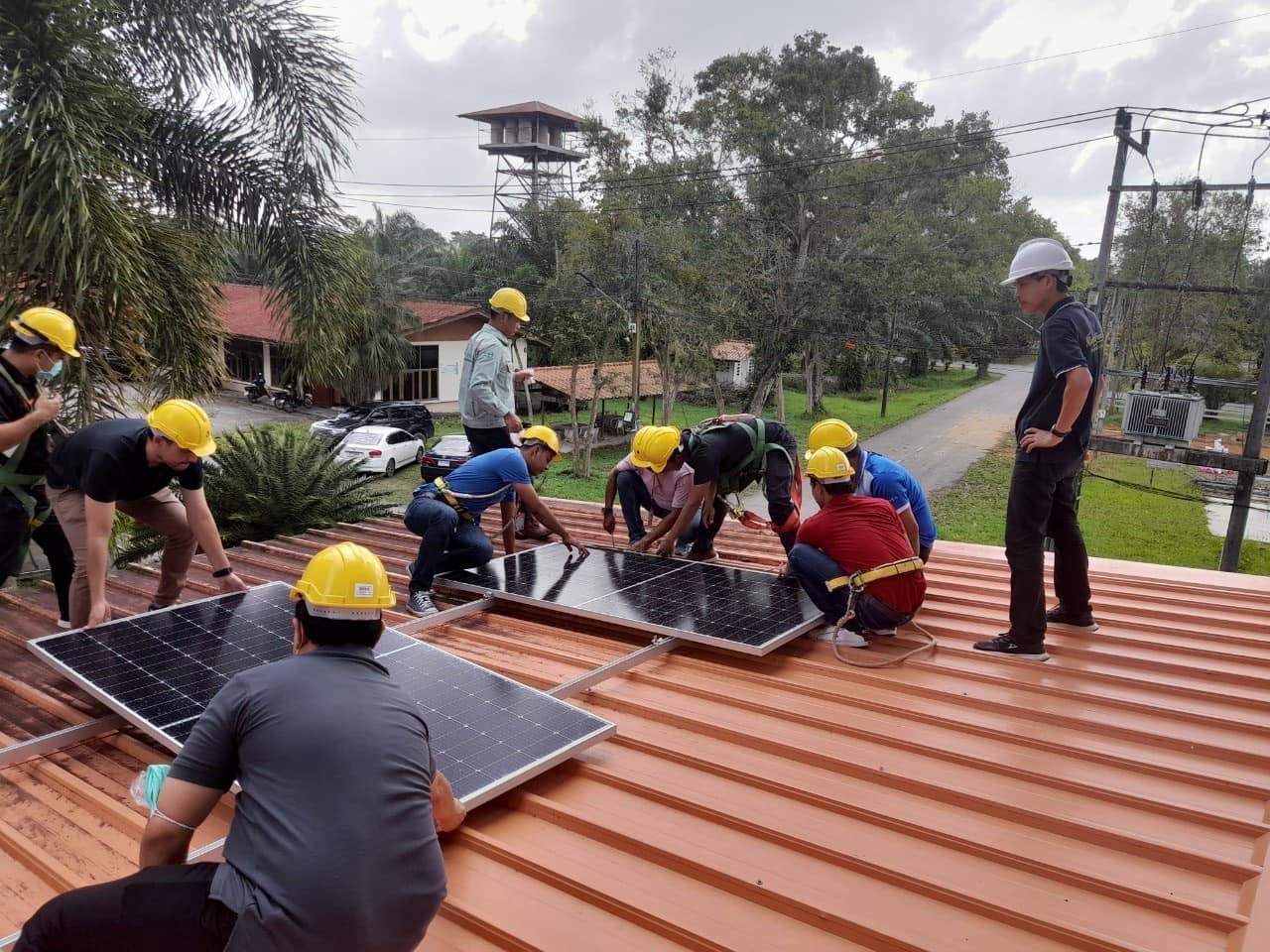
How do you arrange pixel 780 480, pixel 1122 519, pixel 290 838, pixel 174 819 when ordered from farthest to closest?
pixel 1122 519
pixel 780 480
pixel 174 819
pixel 290 838

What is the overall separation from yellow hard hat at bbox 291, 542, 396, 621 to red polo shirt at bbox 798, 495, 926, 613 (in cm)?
295

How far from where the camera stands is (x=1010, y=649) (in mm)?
4672

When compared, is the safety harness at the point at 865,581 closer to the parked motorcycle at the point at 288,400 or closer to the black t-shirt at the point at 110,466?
the black t-shirt at the point at 110,466

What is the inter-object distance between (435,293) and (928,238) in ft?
79.9

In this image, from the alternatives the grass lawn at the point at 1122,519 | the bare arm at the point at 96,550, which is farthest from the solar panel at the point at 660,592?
the grass lawn at the point at 1122,519

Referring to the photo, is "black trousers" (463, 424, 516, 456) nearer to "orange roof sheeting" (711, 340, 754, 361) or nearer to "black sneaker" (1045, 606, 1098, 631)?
"black sneaker" (1045, 606, 1098, 631)

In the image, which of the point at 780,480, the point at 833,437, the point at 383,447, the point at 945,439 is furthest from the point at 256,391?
the point at 833,437

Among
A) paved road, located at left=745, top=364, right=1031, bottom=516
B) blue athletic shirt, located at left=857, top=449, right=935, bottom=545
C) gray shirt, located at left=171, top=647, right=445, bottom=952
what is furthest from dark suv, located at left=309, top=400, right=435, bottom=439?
gray shirt, located at left=171, top=647, right=445, bottom=952

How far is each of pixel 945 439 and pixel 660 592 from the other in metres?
29.7

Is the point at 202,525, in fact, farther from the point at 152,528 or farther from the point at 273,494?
the point at 273,494

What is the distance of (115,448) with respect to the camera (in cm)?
438

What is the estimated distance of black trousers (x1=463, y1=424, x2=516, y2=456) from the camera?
6973mm

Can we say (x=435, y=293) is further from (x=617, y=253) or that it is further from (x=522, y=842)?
(x=522, y=842)

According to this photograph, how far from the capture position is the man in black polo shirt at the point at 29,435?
4.61 meters
